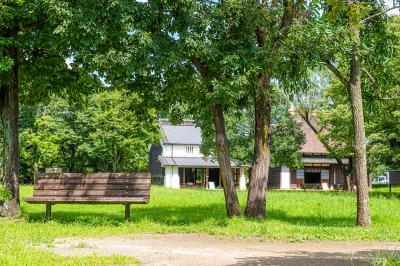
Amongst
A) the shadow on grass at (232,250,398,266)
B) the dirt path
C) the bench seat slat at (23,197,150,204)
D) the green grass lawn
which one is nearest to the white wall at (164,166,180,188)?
the green grass lawn

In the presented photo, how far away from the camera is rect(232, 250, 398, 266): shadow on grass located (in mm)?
7386

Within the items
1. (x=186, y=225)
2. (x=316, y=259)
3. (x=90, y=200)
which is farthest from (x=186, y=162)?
(x=316, y=259)

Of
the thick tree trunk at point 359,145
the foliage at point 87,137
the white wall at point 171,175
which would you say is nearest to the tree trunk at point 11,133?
the thick tree trunk at point 359,145

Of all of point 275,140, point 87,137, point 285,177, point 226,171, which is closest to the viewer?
point 226,171

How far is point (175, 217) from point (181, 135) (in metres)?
43.4

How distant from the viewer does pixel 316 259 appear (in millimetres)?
7887

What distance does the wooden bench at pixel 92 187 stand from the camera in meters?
13.2

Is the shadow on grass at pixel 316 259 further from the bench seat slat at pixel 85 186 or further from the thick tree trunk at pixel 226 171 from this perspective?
the bench seat slat at pixel 85 186

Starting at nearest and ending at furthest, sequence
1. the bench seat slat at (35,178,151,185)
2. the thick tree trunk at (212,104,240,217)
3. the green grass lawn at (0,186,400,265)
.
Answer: the green grass lawn at (0,186,400,265) < the bench seat slat at (35,178,151,185) < the thick tree trunk at (212,104,240,217)

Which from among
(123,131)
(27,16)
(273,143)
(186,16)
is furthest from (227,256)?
(123,131)

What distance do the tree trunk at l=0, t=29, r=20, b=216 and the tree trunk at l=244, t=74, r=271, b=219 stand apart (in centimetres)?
605

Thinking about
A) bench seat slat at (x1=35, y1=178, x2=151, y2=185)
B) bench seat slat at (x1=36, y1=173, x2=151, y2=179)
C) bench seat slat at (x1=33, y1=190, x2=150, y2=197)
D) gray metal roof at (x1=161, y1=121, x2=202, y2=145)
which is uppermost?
gray metal roof at (x1=161, y1=121, x2=202, y2=145)

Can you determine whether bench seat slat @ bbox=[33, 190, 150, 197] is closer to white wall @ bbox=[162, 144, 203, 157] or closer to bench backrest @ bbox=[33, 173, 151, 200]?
bench backrest @ bbox=[33, 173, 151, 200]

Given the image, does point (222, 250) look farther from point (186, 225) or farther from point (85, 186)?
point (85, 186)
